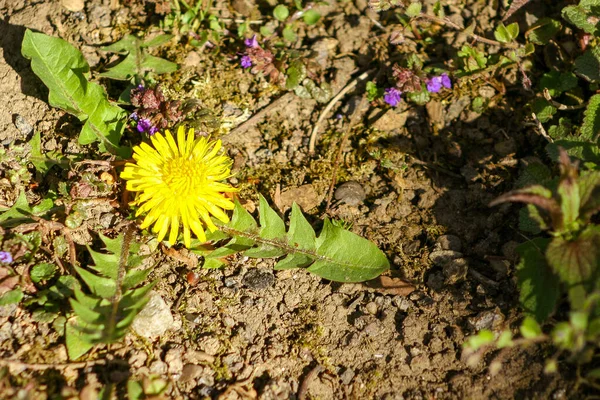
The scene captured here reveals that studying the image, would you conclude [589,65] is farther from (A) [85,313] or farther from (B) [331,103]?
(A) [85,313]

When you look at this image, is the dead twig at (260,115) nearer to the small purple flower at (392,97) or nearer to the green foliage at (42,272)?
the small purple flower at (392,97)

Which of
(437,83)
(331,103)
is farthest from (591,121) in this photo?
(331,103)

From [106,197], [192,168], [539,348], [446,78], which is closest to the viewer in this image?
[539,348]

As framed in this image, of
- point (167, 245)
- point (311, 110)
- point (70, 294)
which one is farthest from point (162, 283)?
point (311, 110)

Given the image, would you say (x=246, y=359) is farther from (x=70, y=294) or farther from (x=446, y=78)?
(x=446, y=78)

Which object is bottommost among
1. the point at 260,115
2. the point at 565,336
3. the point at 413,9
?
the point at 565,336

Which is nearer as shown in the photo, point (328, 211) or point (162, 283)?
point (162, 283)
